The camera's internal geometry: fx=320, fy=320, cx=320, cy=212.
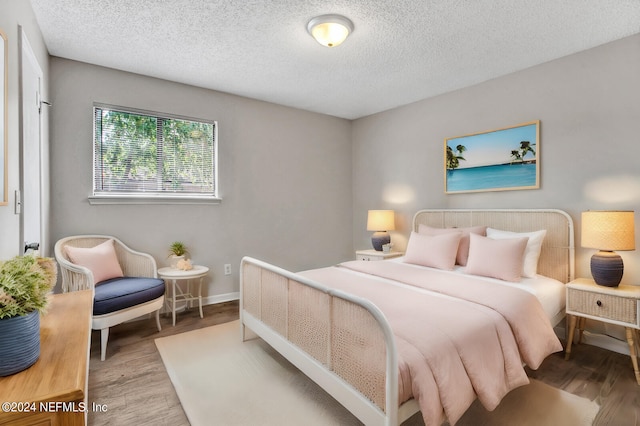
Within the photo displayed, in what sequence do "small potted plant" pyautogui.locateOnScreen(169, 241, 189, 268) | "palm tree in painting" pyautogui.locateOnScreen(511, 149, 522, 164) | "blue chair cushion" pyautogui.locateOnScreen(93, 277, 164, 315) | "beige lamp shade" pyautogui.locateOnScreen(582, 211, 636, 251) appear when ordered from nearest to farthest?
"beige lamp shade" pyautogui.locateOnScreen(582, 211, 636, 251) < "blue chair cushion" pyautogui.locateOnScreen(93, 277, 164, 315) < "palm tree in painting" pyautogui.locateOnScreen(511, 149, 522, 164) < "small potted plant" pyautogui.locateOnScreen(169, 241, 189, 268)

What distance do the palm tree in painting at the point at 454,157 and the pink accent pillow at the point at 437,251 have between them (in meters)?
0.93

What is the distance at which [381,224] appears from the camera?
416 cm

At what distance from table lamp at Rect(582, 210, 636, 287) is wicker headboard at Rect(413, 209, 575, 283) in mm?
369

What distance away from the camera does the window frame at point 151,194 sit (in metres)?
3.05

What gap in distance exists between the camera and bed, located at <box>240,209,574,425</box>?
138cm

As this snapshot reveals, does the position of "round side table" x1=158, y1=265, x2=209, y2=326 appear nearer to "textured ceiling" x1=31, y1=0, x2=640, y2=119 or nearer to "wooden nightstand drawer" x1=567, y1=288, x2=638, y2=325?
"textured ceiling" x1=31, y1=0, x2=640, y2=119

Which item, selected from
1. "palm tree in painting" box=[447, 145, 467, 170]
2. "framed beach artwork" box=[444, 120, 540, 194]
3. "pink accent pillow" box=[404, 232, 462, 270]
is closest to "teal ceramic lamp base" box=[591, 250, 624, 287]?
"framed beach artwork" box=[444, 120, 540, 194]

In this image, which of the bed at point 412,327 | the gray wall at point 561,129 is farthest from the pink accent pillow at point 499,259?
the gray wall at point 561,129

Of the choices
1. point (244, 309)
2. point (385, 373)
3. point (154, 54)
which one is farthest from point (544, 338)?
point (154, 54)

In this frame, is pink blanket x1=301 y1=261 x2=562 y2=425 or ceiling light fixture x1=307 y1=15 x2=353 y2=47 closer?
pink blanket x1=301 y1=261 x2=562 y2=425

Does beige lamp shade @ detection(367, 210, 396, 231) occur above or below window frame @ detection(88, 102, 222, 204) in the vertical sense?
below

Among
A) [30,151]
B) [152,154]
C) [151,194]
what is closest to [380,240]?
[151,194]

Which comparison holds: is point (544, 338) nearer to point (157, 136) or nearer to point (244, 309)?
point (244, 309)

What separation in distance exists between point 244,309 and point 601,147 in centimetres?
330
